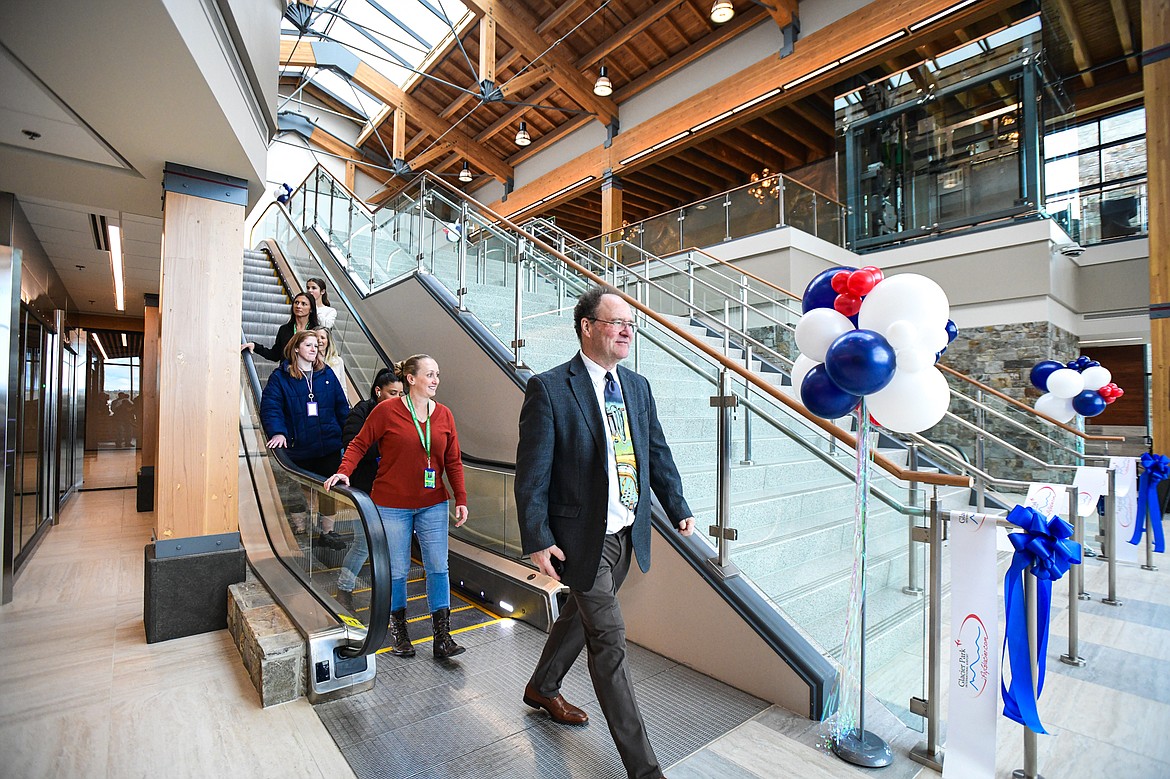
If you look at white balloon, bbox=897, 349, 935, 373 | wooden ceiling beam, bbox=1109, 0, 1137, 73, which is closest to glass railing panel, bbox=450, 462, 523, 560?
white balloon, bbox=897, 349, 935, 373

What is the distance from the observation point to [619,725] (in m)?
1.94

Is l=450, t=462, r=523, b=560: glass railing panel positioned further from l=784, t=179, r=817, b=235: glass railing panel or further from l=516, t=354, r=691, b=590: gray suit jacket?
l=784, t=179, r=817, b=235: glass railing panel

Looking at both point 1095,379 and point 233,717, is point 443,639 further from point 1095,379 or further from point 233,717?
point 1095,379

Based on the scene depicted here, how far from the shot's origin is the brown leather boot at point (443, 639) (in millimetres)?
3092

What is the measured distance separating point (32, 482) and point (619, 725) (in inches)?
232

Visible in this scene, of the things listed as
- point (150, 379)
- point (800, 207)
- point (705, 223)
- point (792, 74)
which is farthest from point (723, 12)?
point (150, 379)

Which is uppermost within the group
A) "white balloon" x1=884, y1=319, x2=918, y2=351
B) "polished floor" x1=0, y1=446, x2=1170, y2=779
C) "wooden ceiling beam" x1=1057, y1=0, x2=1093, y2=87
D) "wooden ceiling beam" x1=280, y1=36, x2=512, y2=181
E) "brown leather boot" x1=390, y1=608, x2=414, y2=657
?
"wooden ceiling beam" x1=280, y1=36, x2=512, y2=181

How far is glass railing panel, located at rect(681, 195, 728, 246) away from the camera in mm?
10195

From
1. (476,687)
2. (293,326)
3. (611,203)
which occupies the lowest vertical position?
(476,687)

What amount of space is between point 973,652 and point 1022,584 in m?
0.29

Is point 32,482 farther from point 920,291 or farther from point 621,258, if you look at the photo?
point 621,258

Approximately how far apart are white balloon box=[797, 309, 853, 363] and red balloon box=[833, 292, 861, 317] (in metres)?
0.03

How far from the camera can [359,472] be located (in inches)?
154

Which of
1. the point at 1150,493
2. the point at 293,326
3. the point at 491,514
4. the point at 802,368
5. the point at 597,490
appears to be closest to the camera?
the point at 597,490
